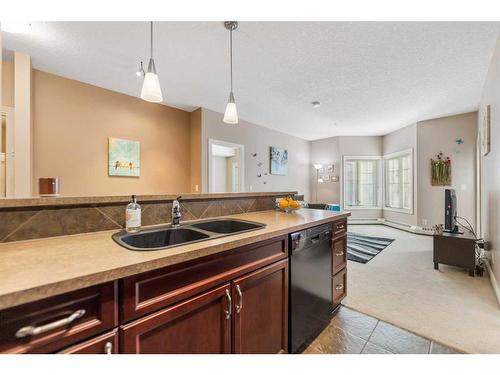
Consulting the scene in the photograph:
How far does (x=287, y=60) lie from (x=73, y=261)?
2.71 meters

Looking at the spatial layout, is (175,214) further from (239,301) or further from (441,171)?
(441,171)

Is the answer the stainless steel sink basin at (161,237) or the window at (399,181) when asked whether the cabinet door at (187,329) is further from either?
the window at (399,181)

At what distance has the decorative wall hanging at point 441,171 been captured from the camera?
4.62m

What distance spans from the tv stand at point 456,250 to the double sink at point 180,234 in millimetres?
2863

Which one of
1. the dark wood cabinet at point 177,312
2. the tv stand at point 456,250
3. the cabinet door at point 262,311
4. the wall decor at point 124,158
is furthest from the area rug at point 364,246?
the wall decor at point 124,158

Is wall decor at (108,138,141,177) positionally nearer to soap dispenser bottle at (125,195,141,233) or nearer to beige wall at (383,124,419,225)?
soap dispenser bottle at (125,195,141,233)

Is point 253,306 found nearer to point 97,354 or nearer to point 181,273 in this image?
point 181,273

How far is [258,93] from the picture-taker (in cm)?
354

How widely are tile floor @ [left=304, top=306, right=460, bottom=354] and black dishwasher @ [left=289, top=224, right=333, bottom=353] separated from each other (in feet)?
0.27

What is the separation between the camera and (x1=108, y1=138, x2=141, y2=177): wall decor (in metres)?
3.38

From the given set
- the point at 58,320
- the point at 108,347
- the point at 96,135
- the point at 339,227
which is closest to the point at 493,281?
the point at 339,227

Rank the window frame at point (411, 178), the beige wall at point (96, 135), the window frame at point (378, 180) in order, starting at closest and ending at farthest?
the beige wall at point (96, 135) → the window frame at point (411, 178) → the window frame at point (378, 180)

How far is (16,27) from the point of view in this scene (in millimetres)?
2061

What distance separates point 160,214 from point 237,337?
2.82 feet
